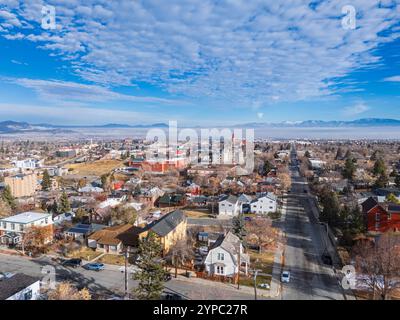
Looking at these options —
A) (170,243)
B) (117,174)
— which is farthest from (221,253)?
(117,174)

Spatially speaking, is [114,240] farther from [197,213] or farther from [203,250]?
[197,213]

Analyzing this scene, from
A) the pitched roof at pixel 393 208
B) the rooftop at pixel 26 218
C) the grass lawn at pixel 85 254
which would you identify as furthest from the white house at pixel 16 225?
the pitched roof at pixel 393 208

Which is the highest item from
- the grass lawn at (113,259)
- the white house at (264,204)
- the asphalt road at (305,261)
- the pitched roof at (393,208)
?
the pitched roof at (393,208)

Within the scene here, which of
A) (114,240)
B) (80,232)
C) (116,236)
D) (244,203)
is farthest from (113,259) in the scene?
(244,203)

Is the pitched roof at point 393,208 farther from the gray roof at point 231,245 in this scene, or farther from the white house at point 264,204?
the gray roof at point 231,245
